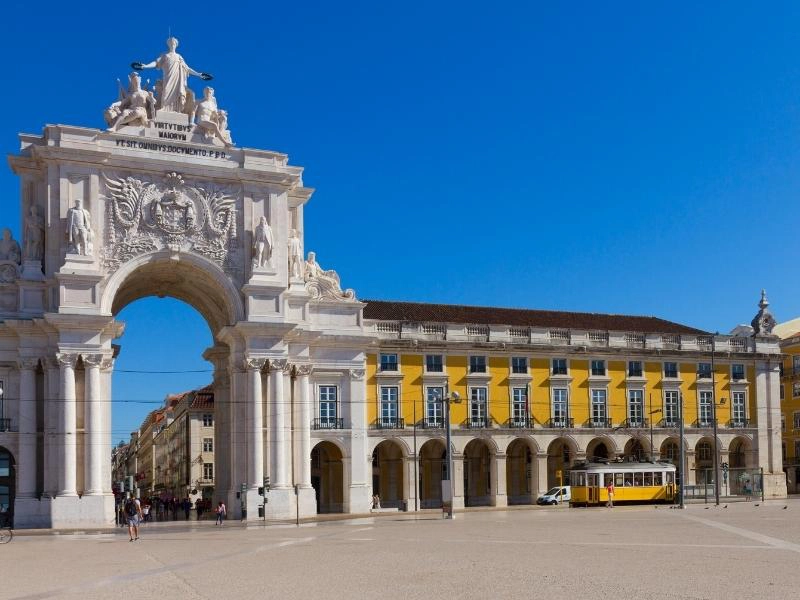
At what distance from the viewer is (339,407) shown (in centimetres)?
6419

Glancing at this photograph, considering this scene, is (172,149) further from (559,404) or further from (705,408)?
(705,408)

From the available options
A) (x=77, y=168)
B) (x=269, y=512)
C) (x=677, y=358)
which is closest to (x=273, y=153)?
(x=77, y=168)

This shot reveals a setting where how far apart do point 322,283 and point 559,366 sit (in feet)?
61.3

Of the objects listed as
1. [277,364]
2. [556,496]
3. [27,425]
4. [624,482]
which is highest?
[277,364]

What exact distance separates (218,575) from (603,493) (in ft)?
141

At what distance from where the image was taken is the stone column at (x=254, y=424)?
57.5m

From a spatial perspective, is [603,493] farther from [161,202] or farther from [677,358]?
[161,202]

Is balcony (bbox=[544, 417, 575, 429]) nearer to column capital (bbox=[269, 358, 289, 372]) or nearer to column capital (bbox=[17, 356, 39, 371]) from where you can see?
column capital (bbox=[269, 358, 289, 372])

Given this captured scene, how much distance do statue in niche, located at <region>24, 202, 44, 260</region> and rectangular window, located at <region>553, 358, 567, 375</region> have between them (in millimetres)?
34417

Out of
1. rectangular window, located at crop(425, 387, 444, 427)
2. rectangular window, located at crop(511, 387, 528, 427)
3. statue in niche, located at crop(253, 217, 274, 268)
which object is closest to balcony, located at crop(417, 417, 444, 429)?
rectangular window, located at crop(425, 387, 444, 427)

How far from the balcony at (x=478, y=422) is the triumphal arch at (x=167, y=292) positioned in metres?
8.66

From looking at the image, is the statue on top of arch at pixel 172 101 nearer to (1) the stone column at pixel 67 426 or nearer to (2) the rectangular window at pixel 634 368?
(1) the stone column at pixel 67 426

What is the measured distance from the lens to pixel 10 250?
5594 centimetres

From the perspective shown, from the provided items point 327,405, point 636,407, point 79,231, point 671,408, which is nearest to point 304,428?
point 327,405
